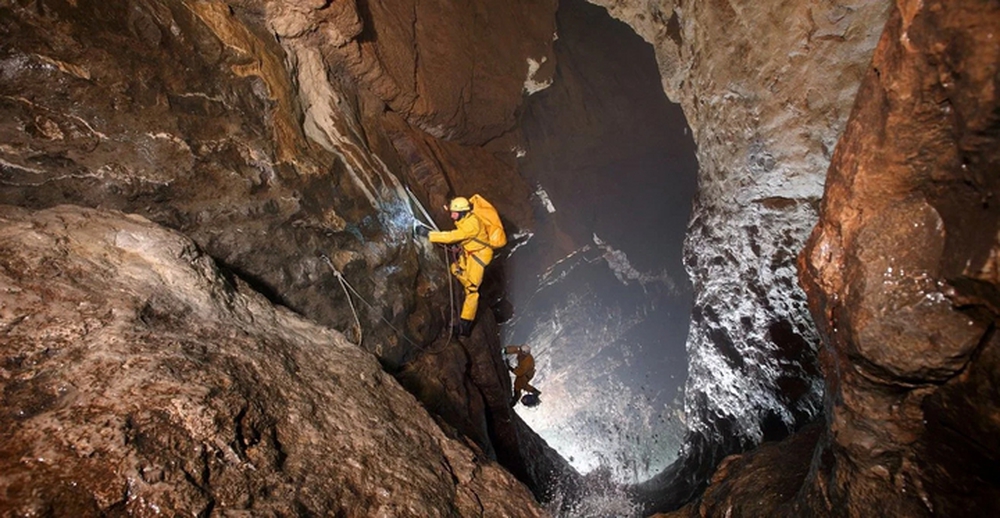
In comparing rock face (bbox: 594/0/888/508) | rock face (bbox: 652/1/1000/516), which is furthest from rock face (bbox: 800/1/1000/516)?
rock face (bbox: 594/0/888/508)

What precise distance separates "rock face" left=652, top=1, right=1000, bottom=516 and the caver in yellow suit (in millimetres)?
3653

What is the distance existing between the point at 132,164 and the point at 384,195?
8.18 feet

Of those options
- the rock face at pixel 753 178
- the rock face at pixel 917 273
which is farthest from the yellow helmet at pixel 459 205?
the rock face at pixel 753 178

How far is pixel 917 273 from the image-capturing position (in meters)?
2.05

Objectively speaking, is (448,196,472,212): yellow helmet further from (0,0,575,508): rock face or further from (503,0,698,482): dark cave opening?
(503,0,698,482): dark cave opening

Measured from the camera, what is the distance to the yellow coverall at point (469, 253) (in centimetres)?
549

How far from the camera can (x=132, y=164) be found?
122 inches

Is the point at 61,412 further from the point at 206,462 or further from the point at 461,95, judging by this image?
the point at 461,95

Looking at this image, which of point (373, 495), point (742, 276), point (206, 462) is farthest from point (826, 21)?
point (206, 462)

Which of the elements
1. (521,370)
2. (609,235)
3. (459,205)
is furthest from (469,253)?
(609,235)

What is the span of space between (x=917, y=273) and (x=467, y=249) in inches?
182

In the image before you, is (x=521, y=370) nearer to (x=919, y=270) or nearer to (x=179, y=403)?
(x=919, y=270)

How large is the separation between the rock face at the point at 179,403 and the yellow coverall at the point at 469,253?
2.76 metres

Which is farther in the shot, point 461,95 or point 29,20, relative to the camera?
point 461,95
